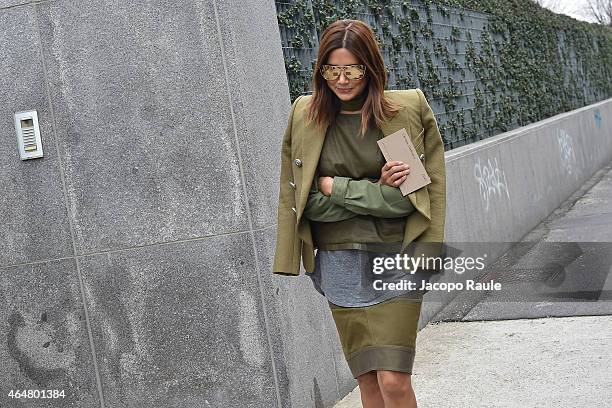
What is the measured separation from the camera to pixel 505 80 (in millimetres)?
12883

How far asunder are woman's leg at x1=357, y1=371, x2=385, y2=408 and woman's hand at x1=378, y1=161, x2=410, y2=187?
0.73 metres

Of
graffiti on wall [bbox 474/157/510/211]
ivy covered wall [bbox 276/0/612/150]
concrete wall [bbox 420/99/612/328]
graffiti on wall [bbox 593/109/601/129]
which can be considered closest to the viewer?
ivy covered wall [bbox 276/0/612/150]

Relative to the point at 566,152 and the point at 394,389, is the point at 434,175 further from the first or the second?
the point at 566,152

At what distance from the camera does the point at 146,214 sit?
215 inches

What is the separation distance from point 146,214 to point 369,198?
6.38 ft

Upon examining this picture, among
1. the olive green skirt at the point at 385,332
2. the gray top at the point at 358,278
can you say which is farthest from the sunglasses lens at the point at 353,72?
the olive green skirt at the point at 385,332

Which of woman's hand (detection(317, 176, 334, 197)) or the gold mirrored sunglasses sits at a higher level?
the gold mirrored sunglasses

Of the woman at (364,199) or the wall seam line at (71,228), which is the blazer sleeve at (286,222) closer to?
the woman at (364,199)

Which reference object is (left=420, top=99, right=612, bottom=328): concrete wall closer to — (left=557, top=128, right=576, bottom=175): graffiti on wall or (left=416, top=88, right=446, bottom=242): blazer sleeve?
(left=557, top=128, right=576, bottom=175): graffiti on wall

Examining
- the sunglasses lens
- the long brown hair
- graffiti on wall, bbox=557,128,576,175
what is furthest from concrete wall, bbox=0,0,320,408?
graffiti on wall, bbox=557,128,576,175

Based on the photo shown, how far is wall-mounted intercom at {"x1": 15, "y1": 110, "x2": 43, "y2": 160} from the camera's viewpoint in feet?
18.4

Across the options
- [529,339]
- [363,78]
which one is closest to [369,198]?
[363,78]

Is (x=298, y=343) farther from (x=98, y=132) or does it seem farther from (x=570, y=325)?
(x=570, y=325)

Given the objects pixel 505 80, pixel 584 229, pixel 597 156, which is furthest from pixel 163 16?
pixel 597 156
